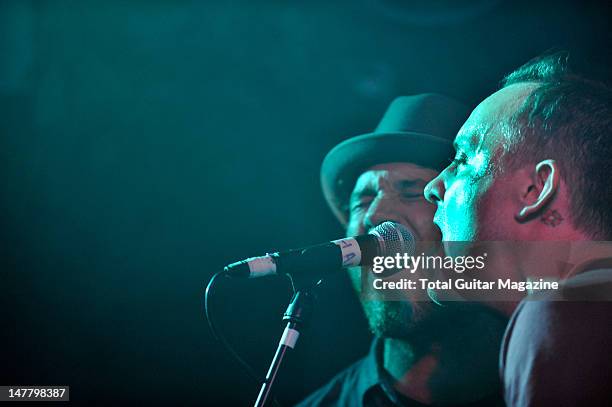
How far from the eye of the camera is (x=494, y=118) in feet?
6.17

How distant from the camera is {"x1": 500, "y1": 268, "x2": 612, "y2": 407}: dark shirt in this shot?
1059 mm

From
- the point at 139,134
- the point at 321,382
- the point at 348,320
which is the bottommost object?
the point at 321,382

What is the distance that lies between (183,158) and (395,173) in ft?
3.95

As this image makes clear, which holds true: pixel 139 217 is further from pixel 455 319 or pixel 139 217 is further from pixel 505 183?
pixel 505 183

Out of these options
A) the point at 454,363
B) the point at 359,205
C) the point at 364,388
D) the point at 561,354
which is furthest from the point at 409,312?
the point at 561,354

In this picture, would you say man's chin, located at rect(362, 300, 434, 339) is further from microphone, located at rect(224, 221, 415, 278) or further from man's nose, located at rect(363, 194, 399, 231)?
microphone, located at rect(224, 221, 415, 278)

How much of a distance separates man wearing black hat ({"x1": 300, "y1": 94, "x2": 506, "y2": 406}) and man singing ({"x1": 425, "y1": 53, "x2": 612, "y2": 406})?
55cm

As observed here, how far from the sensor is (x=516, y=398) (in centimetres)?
110

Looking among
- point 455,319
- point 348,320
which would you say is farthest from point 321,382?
point 455,319

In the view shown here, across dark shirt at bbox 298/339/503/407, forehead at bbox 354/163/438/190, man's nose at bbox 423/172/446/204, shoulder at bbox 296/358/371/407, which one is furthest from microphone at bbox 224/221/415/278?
→ shoulder at bbox 296/358/371/407

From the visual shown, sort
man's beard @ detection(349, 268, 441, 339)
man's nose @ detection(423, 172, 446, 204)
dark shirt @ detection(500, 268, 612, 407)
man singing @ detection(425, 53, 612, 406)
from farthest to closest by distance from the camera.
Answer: man's beard @ detection(349, 268, 441, 339) < man's nose @ detection(423, 172, 446, 204) < man singing @ detection(425, 53, 612, 406) < dark shirt @ detection(500, 268, 612, 407)

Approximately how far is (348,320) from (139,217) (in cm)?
133

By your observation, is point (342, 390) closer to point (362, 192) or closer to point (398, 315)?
point (398, 315)

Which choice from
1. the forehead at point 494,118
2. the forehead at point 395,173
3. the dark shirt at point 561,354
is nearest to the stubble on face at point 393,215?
the forehead at point 395,173
